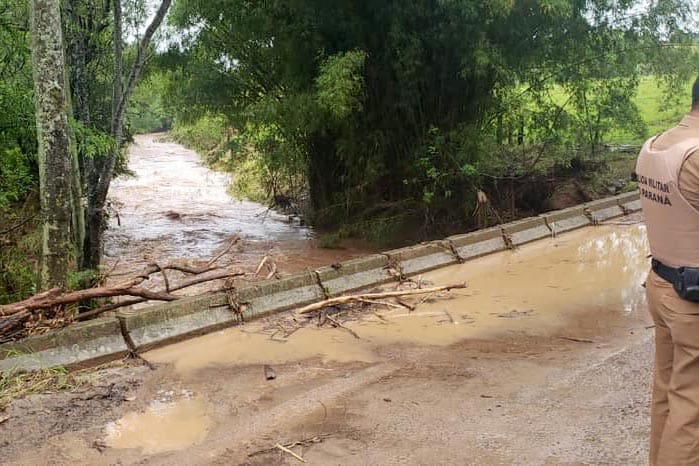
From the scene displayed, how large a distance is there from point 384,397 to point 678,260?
2456mm

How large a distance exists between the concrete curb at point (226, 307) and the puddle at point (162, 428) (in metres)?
1.05

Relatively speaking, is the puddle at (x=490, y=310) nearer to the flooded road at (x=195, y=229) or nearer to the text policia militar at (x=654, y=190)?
the text policia militar at (x=654, y=190)

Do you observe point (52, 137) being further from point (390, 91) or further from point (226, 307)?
point (390, 91)

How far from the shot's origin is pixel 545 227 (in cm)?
1087

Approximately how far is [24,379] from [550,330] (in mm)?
4533

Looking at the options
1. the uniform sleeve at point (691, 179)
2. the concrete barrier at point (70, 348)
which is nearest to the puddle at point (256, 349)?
the concrete barrier at point (70, 348)

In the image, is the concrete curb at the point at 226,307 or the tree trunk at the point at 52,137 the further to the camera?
the tree trunk at the point at 52,137

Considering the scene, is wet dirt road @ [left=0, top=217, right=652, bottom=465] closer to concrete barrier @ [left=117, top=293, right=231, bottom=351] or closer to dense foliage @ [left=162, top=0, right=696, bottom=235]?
concrete barrier @ [left=117, top=293, right=231, bottom=351]

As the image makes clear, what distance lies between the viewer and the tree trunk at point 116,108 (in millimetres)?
8672

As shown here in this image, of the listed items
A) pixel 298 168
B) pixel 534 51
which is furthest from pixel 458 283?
pixel 298 168

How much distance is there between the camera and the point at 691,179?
2.81 meters

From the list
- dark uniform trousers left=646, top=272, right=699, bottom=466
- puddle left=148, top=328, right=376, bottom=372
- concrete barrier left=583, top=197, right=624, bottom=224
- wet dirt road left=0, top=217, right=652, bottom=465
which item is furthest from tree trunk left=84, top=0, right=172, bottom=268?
concrete barrier left=583, top=197, right=624, bottom=224

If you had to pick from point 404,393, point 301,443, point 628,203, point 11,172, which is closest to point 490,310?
point 404,393

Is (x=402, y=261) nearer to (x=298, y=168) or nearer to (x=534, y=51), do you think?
(x=534, y=51)
